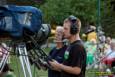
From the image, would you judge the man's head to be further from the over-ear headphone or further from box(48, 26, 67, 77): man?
box(48, 26, 67, 77): man

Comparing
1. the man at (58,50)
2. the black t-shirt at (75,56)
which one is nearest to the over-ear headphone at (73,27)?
the black t-shirt at (75,56)

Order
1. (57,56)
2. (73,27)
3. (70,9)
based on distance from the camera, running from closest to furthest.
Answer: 1. (73,27)
2. (57,56)
3. (70,9)

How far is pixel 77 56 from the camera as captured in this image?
6.34 meters

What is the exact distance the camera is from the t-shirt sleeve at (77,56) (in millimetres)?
6328

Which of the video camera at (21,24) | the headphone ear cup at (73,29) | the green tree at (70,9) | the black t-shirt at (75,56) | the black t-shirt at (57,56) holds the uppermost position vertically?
the video camera at (21,24)

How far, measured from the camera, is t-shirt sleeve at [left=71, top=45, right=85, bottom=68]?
20.8 ft

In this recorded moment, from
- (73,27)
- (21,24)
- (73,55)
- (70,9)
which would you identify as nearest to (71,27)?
(73,27)

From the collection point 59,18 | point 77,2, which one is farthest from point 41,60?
point 77,2

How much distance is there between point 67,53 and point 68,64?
13cm

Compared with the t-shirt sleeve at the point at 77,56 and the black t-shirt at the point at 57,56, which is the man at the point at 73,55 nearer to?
the t-shirt sleeve at the point at 77,56

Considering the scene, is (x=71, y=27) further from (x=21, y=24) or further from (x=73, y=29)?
(x=21, y=24)

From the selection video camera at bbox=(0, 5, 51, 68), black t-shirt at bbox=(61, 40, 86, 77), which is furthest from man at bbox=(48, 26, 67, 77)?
video camera at bbox=(0, 5, 51, 68)

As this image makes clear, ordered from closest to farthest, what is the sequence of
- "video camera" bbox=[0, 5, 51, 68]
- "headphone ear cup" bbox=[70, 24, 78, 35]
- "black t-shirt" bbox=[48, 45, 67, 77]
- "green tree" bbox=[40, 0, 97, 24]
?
1. "video camera" bbox=[0, 5, 51, 68]
2. "headphone ear cup" bbox=[70, 24, 78, 35]
3. "black t-shirt" bbox=[48, 45, 67, 77]
4. "green tree" bbox=[40, 0, 97, 24]

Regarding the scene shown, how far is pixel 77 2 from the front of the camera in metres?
36.2
